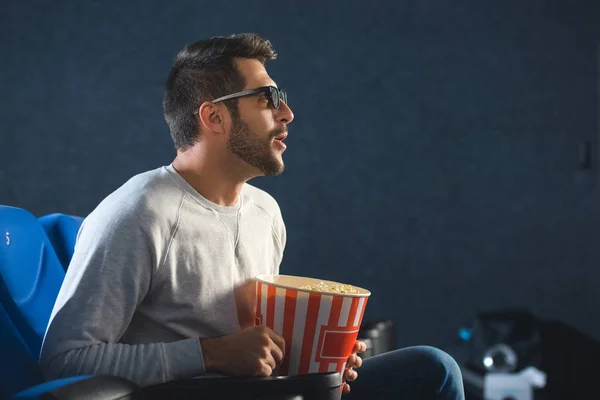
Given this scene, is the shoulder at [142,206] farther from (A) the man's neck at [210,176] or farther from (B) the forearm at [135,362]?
(B) the forearm at [135,362]

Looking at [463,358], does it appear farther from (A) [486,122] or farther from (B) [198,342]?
(B) [198,342]

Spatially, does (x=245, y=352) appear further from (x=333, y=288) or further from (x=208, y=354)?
(x=333, y=288)

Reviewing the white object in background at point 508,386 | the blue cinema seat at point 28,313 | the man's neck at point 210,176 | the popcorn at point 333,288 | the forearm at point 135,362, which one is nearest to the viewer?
the blue cinema seat at point 28,313

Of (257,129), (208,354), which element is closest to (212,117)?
(257,129)

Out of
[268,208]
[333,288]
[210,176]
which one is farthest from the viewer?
[268,208]

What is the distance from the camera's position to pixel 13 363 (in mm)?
1071


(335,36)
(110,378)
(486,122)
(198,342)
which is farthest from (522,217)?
(110,378)

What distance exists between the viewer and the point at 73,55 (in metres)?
2.83

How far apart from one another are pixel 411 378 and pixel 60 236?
2.63 feet

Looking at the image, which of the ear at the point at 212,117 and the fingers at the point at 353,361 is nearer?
the fingers at the point at 353,361

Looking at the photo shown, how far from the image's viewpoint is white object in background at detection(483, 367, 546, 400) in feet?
8.71

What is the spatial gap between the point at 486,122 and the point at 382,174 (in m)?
0.51

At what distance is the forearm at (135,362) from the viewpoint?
1028 millimetres

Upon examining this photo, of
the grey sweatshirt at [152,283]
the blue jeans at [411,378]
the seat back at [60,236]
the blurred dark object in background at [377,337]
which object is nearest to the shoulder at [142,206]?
the grey sweatshirt at [152,283]
